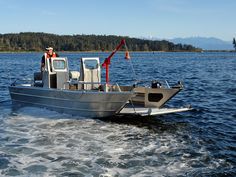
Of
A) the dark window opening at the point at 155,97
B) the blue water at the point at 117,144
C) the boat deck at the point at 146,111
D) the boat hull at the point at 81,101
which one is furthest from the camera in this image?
the dark window opening at the point at 155,97

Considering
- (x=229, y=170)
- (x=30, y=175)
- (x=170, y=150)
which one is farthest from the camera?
(x=170, y=150)

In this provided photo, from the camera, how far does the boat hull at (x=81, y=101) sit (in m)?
15.5

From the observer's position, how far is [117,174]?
9.37 meters


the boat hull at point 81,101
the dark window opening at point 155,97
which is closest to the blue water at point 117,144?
the boat hull at point 81,101

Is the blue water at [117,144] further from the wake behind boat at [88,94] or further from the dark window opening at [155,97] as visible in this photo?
the dark window opening at [155,97]

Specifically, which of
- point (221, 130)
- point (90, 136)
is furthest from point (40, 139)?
point (221, 130)

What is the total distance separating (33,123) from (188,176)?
8055 millimetres

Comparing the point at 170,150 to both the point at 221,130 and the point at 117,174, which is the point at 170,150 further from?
the point at 221,130

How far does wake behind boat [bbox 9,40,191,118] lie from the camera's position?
51.2ft

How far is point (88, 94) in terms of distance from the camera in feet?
51.0

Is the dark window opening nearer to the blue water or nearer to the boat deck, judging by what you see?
the boat deck

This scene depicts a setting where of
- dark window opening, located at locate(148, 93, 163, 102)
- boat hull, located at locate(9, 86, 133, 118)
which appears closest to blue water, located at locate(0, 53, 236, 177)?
boat hull, located at locate(9, 86, 133, 118)

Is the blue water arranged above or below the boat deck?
below

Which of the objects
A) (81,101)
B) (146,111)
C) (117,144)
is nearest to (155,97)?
(146,111)
